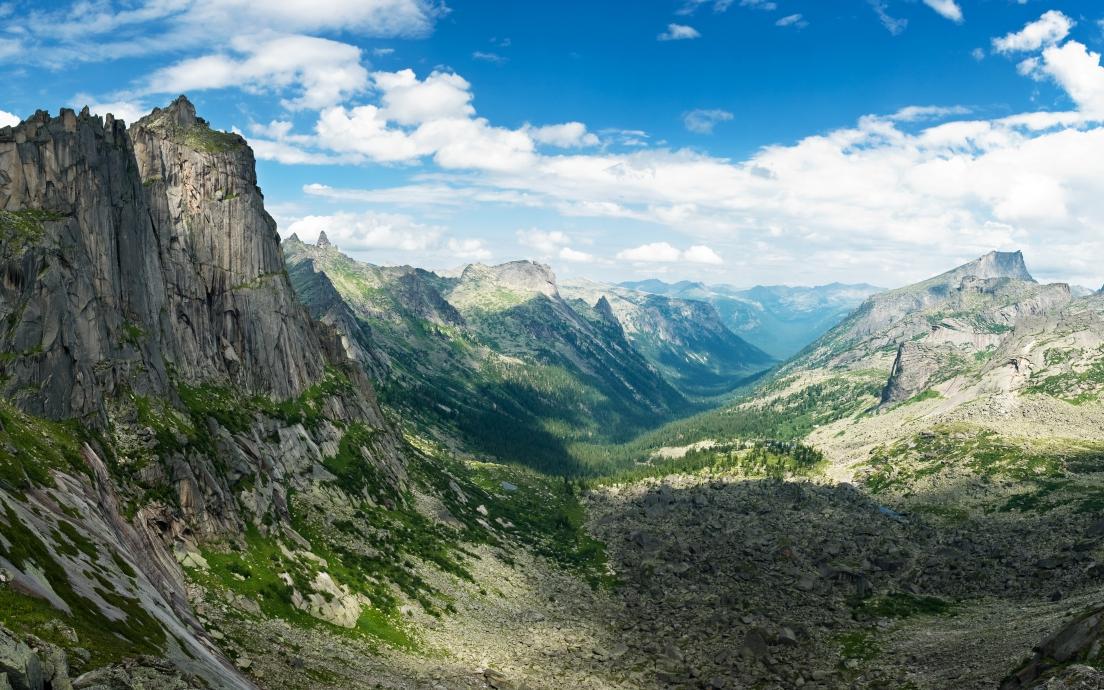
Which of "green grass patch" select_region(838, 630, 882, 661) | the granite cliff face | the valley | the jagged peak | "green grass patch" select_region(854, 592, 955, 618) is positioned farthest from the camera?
the jagged peak

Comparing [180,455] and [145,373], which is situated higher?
[145,373]

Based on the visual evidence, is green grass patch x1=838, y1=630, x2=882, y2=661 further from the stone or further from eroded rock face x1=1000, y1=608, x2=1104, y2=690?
the stone

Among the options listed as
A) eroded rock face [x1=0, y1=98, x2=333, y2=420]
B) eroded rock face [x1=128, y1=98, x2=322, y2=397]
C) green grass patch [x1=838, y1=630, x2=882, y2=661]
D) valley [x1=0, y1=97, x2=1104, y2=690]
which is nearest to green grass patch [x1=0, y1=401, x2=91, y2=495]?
valley [x1=0, y1=97, x2=1104, y2=690]

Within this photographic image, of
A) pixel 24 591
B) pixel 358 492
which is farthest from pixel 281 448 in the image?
pixel 24 591

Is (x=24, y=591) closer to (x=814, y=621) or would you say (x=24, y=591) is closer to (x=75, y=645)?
(x=75, y=645)

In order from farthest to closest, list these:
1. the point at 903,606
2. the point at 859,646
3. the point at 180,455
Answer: the point at 903,606, the point at 859,646, the point at 180,455

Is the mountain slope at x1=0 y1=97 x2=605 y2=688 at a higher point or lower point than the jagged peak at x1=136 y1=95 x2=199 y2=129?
lower

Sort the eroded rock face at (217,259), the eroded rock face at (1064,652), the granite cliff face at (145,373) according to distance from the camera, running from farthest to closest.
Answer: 1. the eroded rock face at (217,259)
2. the eroded rock face at (1064,652)
3. the granite cliff face at (145,373)

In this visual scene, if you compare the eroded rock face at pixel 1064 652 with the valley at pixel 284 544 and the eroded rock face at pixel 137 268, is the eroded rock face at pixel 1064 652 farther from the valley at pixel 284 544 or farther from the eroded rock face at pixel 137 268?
the eroded rock face at pixel 137 268

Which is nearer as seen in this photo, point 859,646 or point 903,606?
point 859,646

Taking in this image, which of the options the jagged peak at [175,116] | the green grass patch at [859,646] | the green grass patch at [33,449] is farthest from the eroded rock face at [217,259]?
the green grass patch at [859,646]

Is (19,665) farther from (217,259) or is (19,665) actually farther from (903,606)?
(903,606)

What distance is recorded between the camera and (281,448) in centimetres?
12175

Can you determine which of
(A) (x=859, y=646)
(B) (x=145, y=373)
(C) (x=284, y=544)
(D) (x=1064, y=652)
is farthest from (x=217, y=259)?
(D) (x=1064, y=652)
